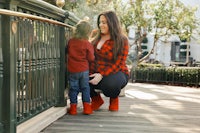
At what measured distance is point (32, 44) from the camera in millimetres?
2604

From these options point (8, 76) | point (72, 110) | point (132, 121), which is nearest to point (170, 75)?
point (72, 110)

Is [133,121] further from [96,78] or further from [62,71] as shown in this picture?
[62,71]

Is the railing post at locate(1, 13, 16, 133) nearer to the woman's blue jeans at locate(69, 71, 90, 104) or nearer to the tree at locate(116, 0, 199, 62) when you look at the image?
the woman's blue jeans at locate(69, 71, 90, 104)

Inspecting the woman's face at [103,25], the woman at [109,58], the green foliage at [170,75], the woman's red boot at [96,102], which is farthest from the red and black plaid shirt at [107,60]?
the green foliage at [170,75]

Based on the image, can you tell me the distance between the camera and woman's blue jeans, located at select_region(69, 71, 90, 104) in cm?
340

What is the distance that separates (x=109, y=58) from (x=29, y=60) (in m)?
1.22

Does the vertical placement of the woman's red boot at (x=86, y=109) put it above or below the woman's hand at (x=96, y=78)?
below

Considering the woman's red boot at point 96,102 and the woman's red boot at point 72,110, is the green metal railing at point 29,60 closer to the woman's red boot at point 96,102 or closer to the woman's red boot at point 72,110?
the woman's red boot at point 72,110

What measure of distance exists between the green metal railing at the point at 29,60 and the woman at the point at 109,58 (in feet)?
1.21

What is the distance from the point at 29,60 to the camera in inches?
100

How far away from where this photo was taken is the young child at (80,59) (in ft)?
11.0

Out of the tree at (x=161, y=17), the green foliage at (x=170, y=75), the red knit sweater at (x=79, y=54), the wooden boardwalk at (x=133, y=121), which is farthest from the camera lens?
the tree at (x=161, y=17)

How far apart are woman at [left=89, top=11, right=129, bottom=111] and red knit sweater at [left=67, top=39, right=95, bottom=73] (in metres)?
0.26

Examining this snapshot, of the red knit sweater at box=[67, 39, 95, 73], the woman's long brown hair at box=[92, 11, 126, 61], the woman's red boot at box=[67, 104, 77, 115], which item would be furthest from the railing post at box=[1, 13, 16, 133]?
the woman's long brown hair at box=[92, 11, 126, 61]
